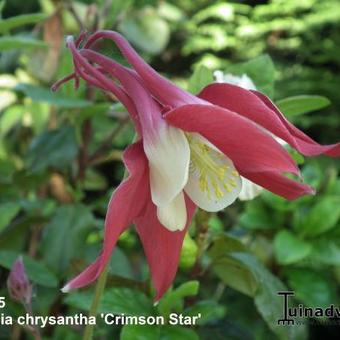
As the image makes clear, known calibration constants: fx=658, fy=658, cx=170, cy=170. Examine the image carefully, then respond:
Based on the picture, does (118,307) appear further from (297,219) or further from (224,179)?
(297,219)

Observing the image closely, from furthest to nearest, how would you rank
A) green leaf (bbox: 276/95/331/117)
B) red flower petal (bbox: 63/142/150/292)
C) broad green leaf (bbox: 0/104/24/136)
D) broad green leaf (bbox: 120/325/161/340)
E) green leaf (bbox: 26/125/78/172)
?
broad green leaf (bbox: 0/104/24/136) → green leaf (bbox: 26/125/78/172) → green leaf (bbox: 276/95/331/117) → broad green leaf (bbox: 120/325/161/340) → red flower petal (bbox: 63/142/150/292)

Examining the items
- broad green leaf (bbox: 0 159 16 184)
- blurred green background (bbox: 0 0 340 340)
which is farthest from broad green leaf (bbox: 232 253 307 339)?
broad green leaf (bbox: 0 159 16 184)

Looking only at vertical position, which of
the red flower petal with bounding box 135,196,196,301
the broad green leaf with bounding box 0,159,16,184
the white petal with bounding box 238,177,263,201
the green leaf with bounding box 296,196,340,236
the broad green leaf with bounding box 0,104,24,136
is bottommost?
the green leaf with bounding box 296,196,340,236

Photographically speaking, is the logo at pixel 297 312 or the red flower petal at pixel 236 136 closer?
the red flower petal at pixel 236 136

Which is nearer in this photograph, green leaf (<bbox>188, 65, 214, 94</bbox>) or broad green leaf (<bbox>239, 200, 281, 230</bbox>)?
green leaf (<bbox>188, 65, 214, 94</bbox>)

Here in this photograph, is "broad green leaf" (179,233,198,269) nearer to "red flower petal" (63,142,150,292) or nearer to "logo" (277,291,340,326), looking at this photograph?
"logo" (277,291,340,326)

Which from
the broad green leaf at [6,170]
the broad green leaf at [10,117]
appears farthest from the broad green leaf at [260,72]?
the broad green leaf at [10,117]

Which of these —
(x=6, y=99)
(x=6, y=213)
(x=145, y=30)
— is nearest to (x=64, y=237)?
(x=6, y=213)

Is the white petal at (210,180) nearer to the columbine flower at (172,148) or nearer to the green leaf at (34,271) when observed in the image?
the columbine flower at (172,148)
